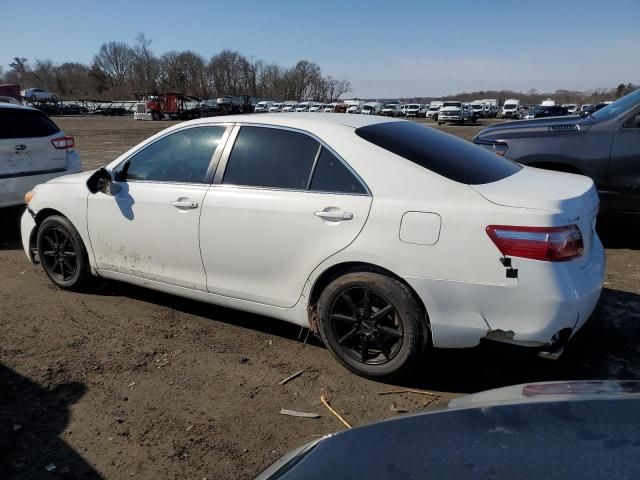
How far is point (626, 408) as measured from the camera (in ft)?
5.10

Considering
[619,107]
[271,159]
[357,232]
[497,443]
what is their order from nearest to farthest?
[497,443] → [357,232] → [271,159] → [619,107]

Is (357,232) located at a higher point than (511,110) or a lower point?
higher

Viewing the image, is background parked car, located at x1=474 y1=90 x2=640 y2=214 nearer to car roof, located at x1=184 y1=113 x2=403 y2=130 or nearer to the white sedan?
the white sedan

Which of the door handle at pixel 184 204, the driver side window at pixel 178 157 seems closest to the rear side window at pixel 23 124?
the driver side window at pixel 178 157

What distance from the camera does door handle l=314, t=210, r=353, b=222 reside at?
10.4ft

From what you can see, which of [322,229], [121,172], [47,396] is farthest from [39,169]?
[322,229]

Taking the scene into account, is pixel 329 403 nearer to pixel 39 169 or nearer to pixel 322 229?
pixel 322 229

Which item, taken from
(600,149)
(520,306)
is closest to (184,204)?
(520,306)

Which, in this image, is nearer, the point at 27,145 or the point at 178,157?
the point at 178,157

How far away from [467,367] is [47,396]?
8.71ft

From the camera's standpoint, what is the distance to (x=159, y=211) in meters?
3.96

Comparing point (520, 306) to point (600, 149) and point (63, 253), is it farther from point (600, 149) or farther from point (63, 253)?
point (63, 253)

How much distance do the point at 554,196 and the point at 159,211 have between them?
2.73m

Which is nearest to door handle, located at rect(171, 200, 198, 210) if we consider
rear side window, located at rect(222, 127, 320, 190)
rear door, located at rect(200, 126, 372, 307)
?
rear door, located at rect(200, 126, 372, 307)
